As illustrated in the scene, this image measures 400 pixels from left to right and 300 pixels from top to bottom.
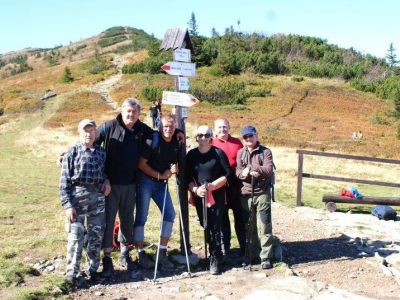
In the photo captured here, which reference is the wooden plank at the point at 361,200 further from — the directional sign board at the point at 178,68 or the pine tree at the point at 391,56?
the pine tree at the point at 391,56

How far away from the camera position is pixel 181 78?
5.60m

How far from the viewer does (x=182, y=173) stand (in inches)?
218

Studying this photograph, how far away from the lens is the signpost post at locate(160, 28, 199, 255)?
5438mm

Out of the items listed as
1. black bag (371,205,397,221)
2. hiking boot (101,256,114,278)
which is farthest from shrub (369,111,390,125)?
hiking boot (101,256,114,278)

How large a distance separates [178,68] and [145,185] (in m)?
1.54

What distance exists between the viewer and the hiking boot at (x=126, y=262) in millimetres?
5234

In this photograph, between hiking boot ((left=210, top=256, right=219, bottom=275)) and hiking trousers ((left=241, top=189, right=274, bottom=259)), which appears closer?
hiking boot ((left=210, top=256, right=219, bottom=275))

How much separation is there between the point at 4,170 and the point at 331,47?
67658 millimetres

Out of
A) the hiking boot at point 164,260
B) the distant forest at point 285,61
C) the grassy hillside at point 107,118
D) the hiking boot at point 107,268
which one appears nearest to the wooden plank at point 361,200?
the grassy hillside at point 107,118

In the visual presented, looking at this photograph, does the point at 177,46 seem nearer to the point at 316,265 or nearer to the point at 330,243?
the point at 316,265

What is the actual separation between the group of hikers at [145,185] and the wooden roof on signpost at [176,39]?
1066mm

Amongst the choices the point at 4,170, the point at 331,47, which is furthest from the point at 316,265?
the point at 331,47

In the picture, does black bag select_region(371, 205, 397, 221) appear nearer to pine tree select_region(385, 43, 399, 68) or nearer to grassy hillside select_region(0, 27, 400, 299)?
grassy hillside select_region(0, 27, 400, 299)

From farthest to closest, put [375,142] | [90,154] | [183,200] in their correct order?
[375,142]
[183,200]
[90,154]
